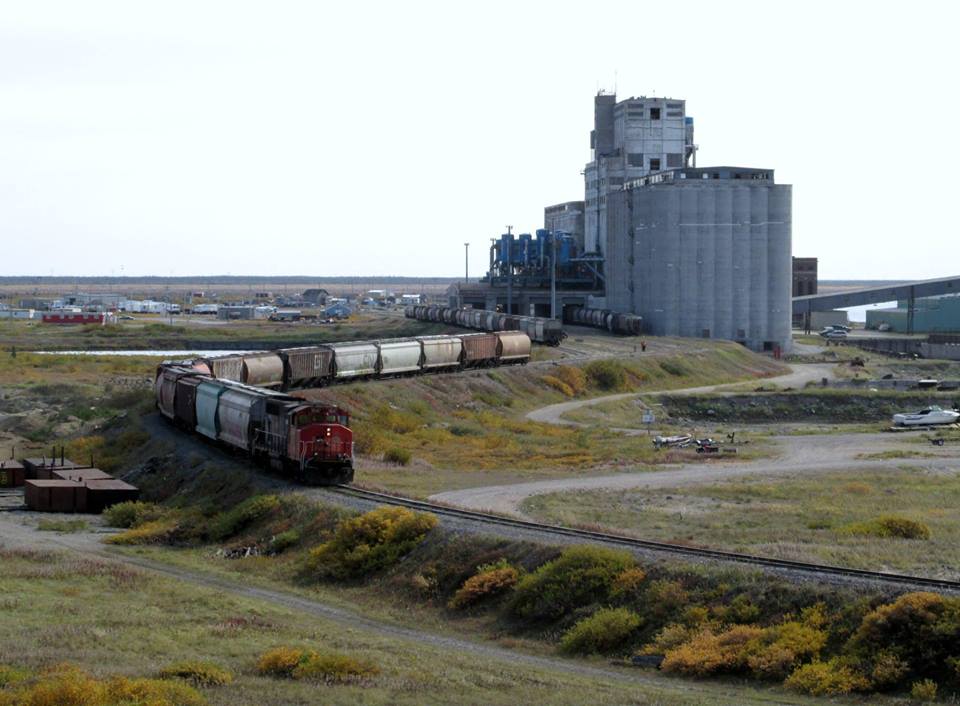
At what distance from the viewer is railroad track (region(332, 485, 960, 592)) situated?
101 feet

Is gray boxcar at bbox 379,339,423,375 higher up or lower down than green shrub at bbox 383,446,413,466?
higher up

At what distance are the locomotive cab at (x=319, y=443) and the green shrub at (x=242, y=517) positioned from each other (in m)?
2.22

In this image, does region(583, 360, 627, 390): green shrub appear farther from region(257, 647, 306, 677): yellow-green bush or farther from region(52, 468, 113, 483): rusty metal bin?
region(257, 647, 306, 677): yellow-green bush

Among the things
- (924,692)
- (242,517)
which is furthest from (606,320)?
(924,692)

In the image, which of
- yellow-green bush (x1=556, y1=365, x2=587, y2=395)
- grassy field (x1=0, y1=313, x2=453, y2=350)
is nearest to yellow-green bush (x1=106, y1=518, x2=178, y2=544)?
yellow-green bush (x1=556, y1=365, x2=587, y2=395)

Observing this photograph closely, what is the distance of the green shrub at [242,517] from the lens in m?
46.1

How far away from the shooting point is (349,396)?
251 feet

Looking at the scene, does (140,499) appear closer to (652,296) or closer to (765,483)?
(765,483)

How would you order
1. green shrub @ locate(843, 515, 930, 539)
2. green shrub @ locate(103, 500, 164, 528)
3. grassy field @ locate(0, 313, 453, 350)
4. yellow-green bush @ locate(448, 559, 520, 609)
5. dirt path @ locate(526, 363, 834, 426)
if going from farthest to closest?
1. grassy field @ locate(0, 313, 453, 350)
2. dirt path @ locate(526, 363, 834, 426)
3. green shrub @ locate(103, 500, 164, 528)
4. green shrub @ locate(843, 515, 930, 539)
5. yellow-green bush @ locate(448, 559, 520, 609)

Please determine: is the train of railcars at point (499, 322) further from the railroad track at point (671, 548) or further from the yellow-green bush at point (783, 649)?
the yellow-green bush at point (783, 649)

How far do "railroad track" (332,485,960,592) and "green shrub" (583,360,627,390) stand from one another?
176 feet

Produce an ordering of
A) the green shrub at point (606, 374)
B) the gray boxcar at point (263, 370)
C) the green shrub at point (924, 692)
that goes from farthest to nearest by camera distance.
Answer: the green shrub at point (606, 374) < the gray boxcar at point (263, 370) < the green shrub at point (924, 692)

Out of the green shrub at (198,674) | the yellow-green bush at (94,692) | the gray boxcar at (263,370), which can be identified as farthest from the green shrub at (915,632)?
the gray boxcar at (263,370)

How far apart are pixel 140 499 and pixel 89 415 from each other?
2497cm
